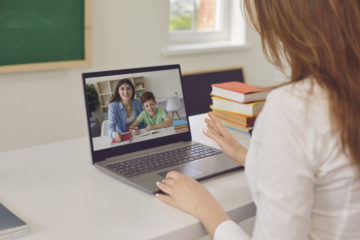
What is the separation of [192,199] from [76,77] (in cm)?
184

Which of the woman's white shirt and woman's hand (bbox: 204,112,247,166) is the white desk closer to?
woman's hand (bbox: 204,112,247,166)

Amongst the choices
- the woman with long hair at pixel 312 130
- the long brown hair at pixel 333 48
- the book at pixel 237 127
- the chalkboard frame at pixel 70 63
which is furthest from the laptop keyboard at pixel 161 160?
the chalkboard frame at pixel 70 63

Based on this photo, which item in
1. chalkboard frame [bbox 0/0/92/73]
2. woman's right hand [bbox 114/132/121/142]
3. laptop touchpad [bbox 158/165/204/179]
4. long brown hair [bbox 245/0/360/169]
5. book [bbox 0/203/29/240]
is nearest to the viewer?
long brown hair [bbox 245/0/360/169]

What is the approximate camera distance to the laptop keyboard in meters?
1.14

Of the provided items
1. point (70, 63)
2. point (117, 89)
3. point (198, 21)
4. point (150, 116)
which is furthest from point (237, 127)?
point (198, 21)

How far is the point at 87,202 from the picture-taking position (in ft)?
3.23

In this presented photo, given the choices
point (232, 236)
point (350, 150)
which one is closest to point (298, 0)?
point (350, 150)

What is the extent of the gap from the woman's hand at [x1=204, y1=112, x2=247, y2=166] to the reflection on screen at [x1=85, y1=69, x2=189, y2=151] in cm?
13

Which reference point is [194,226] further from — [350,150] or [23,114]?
[23,114]

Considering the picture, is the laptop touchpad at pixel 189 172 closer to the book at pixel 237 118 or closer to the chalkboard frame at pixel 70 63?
→ the book at pixel 237 118

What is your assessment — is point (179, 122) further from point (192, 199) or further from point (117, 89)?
point (192, 199)

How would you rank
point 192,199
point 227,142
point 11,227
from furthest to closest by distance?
point 227,142 < point 192,199 < point 11,227

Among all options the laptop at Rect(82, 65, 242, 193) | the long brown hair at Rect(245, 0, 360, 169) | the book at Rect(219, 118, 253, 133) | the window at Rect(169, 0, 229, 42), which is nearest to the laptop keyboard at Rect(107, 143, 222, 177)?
the laptop at Rect(82, 65, 242, 193)

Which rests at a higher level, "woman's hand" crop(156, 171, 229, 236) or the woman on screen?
the woman on screen
